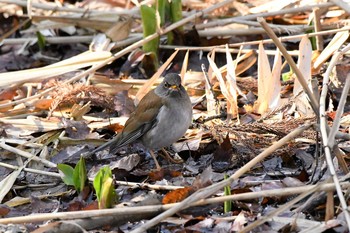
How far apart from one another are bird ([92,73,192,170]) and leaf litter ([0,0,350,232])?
0.14 metres

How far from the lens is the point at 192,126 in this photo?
5930 millimetres

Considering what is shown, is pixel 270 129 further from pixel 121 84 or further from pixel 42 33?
pixel 42 33

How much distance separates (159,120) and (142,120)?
0.12 meters

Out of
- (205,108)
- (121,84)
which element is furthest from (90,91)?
(205,108)

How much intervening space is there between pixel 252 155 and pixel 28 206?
4.76 feet

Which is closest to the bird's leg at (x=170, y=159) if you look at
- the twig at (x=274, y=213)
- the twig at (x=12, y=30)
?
the twig at (x=274, y=213)

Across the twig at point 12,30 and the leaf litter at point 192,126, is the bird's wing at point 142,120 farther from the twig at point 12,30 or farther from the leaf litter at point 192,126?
the twig at point 12,30

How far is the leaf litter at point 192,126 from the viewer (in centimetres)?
414

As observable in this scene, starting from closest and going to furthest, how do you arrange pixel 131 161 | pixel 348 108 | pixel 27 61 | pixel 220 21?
pixel 131 161 < pixel 348 108 < pixel 220 21 < pixel 27 61

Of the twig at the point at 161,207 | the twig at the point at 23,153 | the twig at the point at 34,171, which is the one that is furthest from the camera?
the twig at the point at 23,153

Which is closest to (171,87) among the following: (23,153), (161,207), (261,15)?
(23,153)

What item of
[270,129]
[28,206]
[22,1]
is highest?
[22,1]

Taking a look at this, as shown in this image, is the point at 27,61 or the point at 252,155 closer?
the point at 252,155

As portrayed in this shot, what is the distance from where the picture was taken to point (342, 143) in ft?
17.3
